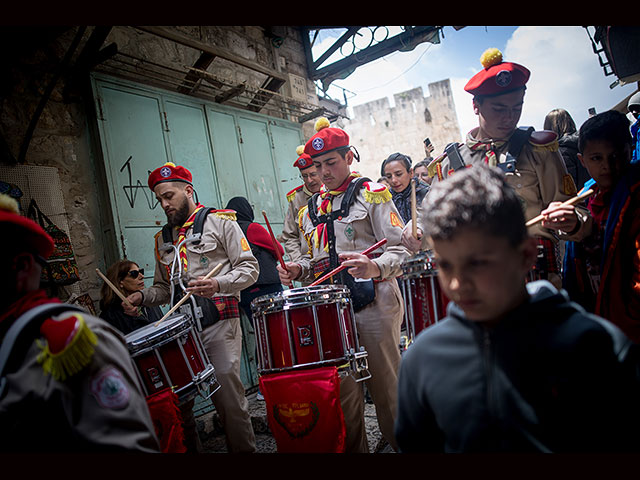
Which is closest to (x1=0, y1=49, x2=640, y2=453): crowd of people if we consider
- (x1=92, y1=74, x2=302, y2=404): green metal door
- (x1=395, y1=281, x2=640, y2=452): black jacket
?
(x1=395, y1=281, x2=640, y2=452): black jacket

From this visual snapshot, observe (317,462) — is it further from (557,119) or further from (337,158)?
(557,119)

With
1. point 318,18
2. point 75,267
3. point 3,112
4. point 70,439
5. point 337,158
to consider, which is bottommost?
point 70,439

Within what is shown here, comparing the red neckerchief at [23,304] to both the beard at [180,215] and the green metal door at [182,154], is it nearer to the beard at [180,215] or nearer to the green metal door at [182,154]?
the beard at [180,215]

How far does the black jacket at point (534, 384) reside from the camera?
947 millimetres

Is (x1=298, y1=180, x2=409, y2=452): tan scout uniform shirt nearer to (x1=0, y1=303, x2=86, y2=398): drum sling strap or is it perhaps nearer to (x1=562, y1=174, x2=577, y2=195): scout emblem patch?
(x1=562, y1=174, x2=577, y2=195): scout emblem patch

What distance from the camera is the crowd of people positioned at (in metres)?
0.97

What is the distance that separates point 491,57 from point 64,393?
2543 mm

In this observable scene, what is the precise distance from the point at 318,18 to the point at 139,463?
210 cm

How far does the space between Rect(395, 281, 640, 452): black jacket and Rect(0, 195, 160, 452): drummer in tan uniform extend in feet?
3.07

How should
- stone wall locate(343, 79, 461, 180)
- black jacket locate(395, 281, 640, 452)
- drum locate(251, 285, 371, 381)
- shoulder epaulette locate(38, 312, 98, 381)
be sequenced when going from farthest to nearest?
stone wall locate(343, 79, 461, 180)
drum locate(251, 285, 371, 381)
shoulder epaulette locate(38, 312, 98, 381)
black jacket locate(395, 281, 640, 452)

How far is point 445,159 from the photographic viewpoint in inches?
102

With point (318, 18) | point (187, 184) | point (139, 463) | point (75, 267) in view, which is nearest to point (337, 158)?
point (318, 18)

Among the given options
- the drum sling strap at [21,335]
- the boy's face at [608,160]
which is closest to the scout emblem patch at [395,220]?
the boy's face at [608,160]

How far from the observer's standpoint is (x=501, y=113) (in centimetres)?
226
